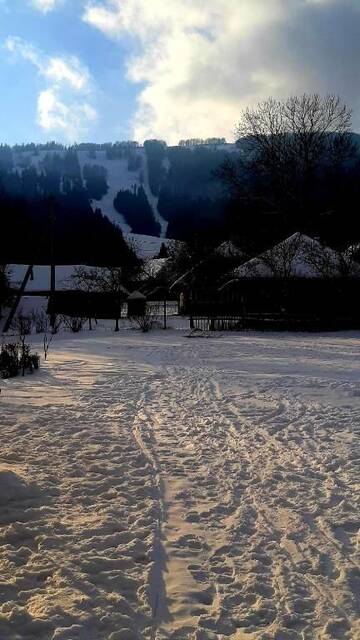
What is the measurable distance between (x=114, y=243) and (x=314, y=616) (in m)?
80.6

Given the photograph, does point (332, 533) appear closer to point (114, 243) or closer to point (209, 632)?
point (209, 632)

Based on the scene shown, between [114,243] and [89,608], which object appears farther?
[114,243]

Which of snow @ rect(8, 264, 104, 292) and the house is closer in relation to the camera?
the house

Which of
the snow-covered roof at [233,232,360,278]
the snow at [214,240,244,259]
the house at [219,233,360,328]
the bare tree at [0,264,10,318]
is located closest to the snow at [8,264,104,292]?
the bare tree at [0,264,10,318]

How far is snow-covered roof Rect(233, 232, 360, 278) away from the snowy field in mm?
21234

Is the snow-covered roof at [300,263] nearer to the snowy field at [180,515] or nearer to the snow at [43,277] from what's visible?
the snowy field at [180,515]

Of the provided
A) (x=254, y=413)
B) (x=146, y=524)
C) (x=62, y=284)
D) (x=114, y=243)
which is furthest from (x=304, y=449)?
(x=114, y=243)

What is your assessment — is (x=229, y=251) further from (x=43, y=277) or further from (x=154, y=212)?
(x=154, y=212)

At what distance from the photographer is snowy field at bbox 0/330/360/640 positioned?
340 cm

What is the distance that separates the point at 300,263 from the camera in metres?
31.7

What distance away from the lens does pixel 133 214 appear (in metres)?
169

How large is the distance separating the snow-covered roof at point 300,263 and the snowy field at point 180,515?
21.2 metres

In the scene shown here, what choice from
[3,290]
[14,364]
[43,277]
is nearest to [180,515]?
[14,364]

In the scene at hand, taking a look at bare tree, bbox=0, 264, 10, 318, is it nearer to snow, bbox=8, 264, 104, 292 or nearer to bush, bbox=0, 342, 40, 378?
snow, bbox=8, 264, 104, 292
